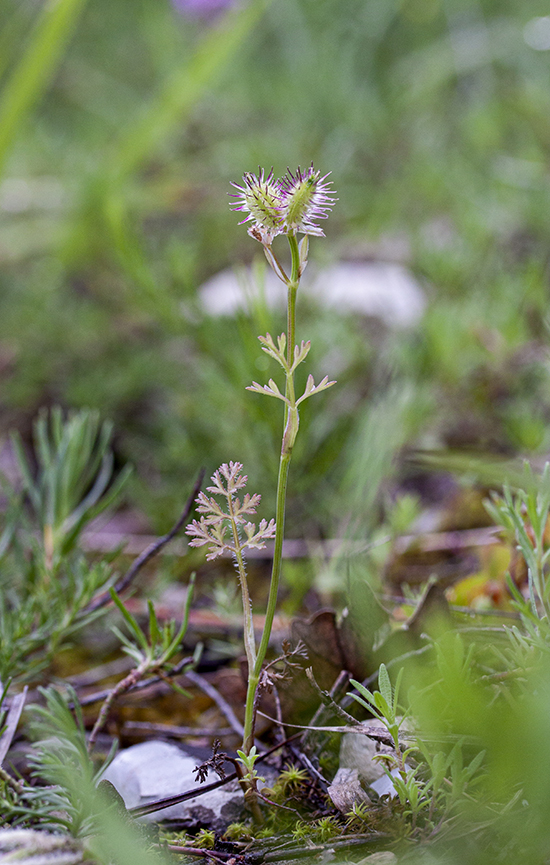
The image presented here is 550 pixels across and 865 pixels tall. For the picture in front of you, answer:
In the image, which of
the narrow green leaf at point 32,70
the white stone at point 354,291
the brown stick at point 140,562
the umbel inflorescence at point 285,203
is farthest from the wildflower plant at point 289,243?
the narrow green leaf at point 32,70

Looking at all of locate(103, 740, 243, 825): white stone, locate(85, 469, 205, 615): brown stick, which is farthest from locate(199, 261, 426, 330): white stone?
locate(103, 740, 243, 825): white stone

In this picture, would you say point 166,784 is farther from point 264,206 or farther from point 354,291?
point 354,291

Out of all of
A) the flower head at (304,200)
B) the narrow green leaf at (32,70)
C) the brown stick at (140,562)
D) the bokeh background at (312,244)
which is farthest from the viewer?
the narrow green leaf at (32,70)

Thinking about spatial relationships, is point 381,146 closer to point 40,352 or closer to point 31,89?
point 31,89

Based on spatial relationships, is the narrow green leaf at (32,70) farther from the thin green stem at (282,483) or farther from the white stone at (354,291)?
the thin green stem at (282,483)

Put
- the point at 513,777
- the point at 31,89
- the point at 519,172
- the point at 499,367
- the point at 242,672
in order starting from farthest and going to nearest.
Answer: the point at 519,172 < the point at 31,89 < the point at 499,367 < the point at 242,672 < the point at 513,777

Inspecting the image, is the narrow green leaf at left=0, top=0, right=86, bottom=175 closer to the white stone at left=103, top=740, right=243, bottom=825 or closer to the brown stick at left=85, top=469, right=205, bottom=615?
the brown stick at left=85, top=469, right=205, bottom=615

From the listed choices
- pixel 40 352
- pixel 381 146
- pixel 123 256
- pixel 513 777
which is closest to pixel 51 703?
pixel 513 777

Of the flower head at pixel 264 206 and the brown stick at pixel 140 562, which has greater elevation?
the flower head at pixel 264 206
